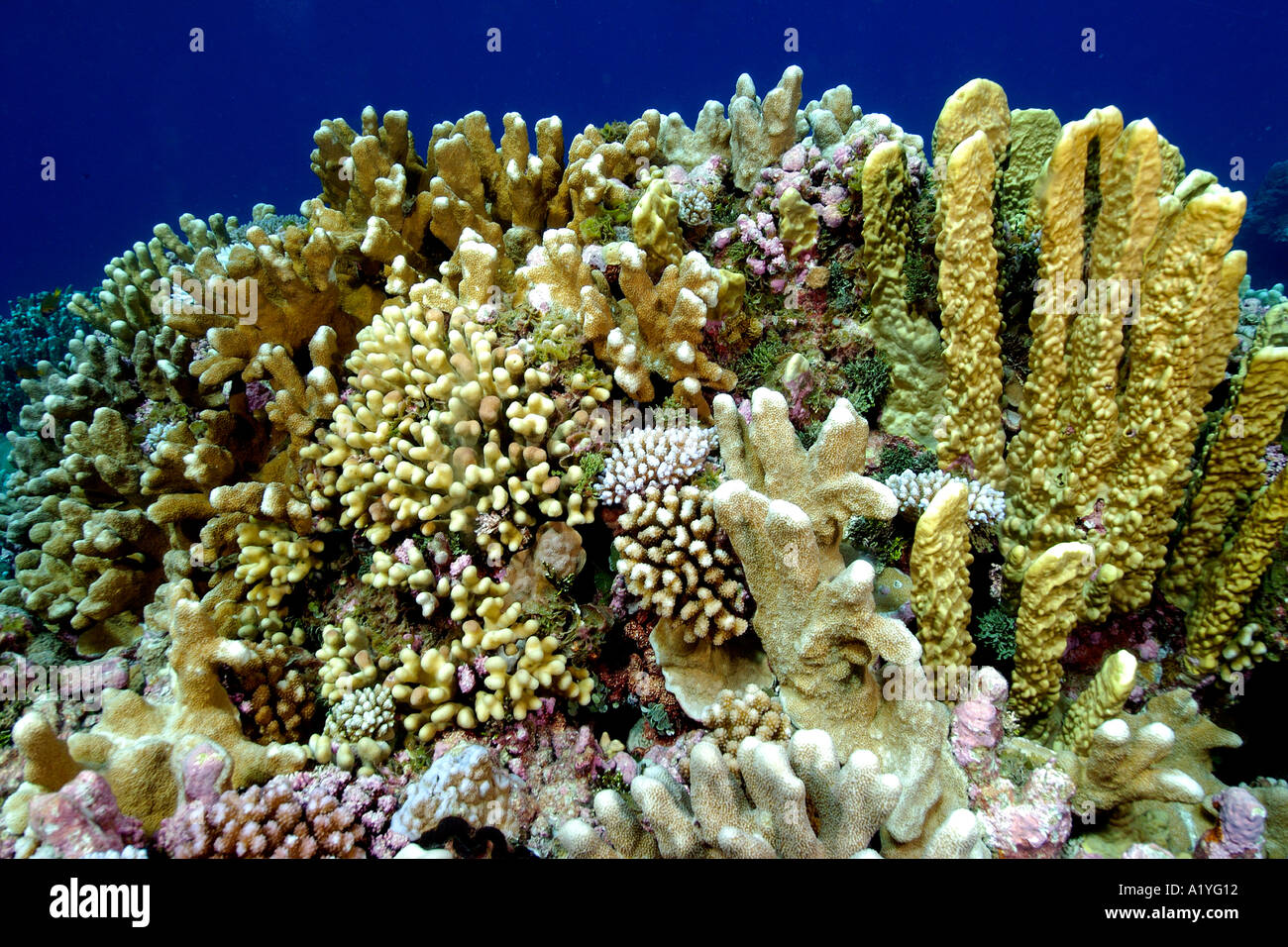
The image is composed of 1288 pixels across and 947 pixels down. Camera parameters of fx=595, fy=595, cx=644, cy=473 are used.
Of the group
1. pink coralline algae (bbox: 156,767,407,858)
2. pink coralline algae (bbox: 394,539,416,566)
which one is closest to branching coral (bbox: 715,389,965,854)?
pink coralline algae (bbox: 394,539,416,566)

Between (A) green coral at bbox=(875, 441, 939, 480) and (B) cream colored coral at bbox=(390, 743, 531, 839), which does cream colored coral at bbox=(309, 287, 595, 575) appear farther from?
(A) green coral at bbox=(875, 441, 939, 480)

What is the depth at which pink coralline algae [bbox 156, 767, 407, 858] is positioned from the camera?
2707 millimetres

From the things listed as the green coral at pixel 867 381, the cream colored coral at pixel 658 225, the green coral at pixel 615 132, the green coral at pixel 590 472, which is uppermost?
the green coral at pixel 615 132

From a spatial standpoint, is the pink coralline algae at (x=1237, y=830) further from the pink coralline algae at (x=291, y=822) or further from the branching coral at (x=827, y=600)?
the pink coralline algae at (x=291, y=822)

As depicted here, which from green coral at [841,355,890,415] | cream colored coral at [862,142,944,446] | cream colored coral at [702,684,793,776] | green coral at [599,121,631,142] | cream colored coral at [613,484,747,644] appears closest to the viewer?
cream colored coral at [702,684,793,776]

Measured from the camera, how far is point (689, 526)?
135 inches

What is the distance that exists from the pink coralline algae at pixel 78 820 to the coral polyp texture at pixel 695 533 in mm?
19

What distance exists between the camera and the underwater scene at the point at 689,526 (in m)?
2.91

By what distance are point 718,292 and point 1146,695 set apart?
3861 millimetres

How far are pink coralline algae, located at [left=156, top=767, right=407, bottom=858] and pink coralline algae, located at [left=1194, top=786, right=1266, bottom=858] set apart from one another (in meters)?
3.92

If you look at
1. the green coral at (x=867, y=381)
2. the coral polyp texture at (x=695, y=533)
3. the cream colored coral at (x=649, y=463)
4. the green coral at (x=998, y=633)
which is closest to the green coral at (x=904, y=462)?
the coral polyp texture at (x=695, y=533)

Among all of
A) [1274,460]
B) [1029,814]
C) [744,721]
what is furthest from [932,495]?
[1274,460]
